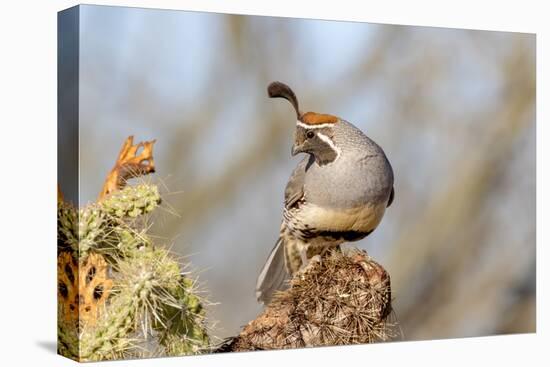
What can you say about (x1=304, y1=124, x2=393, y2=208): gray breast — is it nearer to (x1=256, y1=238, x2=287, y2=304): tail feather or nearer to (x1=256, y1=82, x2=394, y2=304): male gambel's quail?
(x1=256, y1=82, x2=394, y2=304): male gambel's quail

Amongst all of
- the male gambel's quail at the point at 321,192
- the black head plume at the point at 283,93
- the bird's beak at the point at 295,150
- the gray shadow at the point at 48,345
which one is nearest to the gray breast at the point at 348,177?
the male gambel's quail at the point at 321,192

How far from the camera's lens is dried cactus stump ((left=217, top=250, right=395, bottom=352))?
7.92 metres

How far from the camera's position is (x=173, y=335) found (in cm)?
755

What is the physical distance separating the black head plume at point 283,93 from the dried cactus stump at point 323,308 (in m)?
1.13

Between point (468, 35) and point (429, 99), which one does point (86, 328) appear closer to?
point (429, 99)

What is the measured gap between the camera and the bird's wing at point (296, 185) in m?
8.12

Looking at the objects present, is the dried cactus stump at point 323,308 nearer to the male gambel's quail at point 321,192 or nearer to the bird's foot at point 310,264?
the bird's foot at point 310,264

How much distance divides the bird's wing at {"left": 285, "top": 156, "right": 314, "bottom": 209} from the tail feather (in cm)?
29

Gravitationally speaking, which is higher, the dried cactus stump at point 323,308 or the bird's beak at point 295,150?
the bird's beak at point 295,150

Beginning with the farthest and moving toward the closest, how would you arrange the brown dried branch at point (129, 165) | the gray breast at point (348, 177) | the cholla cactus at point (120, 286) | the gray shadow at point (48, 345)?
the gray breast at point (348, 177) → the gray shadow at point (48, 345) → the brown dried branch at point (129, 165) → the cholla cactus at point (120, 286)

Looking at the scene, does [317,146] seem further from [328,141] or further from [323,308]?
[323,308]

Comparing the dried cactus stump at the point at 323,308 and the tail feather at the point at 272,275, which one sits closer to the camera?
the dried cactus stump at the point at 323,308

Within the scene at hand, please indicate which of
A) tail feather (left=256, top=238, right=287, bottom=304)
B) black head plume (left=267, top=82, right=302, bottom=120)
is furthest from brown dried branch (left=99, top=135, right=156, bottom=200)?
tail feather (left=256, top=238, right=287, bottom=304)

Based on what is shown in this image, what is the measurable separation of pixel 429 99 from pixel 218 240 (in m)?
2.05
